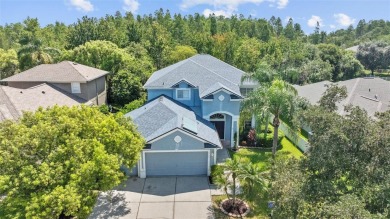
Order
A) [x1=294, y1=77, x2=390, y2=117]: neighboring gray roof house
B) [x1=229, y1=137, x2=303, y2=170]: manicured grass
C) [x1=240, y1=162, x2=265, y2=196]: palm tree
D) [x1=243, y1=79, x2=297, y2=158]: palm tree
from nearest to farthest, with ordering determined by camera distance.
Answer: [x1=240, y1=162, x2=265, y2=196]: palm tree, [x1=243, y1=79, x2=297, y2=158]: palm tree, [x1=229, y1=137, x2=303, y2=170]: manicured grass, [x1=294, y1=77, x2=390, y2=117]: neighboring gray roof house

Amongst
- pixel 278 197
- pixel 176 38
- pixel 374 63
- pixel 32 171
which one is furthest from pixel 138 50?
pixel 374 63

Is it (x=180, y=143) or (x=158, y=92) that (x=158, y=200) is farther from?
(x=158, y=92)

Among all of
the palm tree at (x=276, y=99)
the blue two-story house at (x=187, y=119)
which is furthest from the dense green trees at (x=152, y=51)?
the palm tree at (x=276, y=99)

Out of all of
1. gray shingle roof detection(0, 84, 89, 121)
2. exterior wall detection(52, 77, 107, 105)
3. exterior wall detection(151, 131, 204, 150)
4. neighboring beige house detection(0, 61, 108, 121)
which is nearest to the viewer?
exterior wall detection(151, 131, 204, 150)

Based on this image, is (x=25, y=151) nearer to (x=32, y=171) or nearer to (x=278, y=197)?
(x=32, y=171)

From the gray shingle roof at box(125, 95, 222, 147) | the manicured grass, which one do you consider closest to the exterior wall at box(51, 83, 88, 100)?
the gray shingle roof at box(125, 95, 222, 147)

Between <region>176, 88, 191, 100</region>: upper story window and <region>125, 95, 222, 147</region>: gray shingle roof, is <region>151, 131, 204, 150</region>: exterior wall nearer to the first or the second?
<region>125, 95, 222, 147</region>: gray shingle roof

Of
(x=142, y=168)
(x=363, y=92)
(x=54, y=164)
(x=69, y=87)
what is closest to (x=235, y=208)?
(x=142, y=168)
